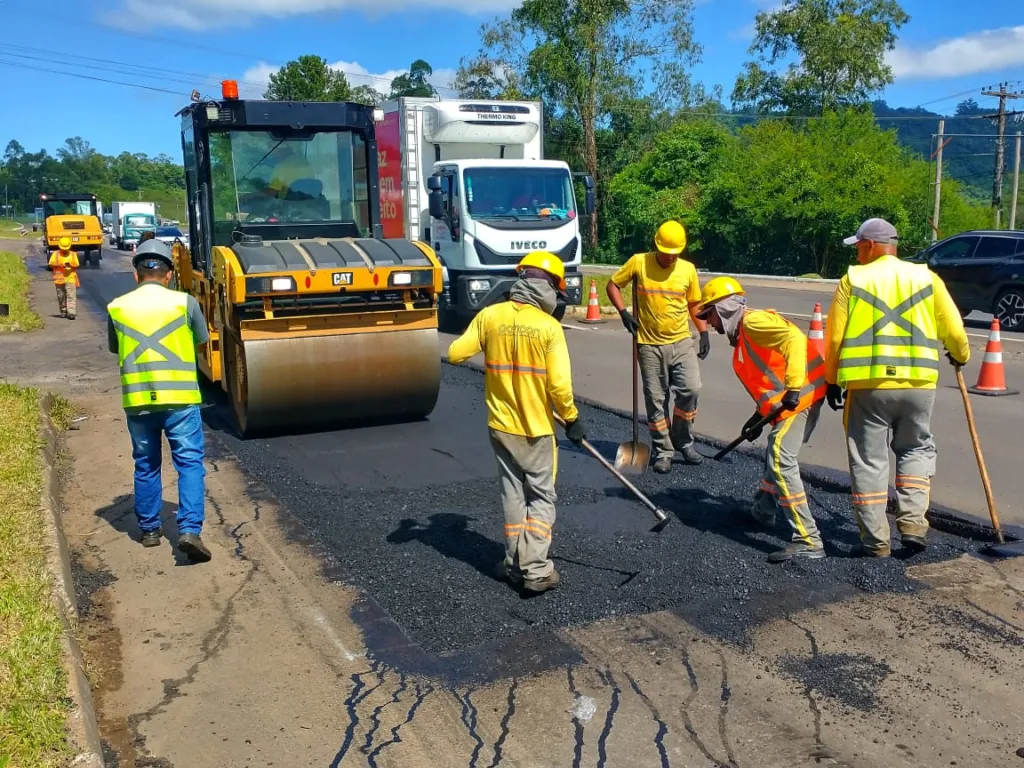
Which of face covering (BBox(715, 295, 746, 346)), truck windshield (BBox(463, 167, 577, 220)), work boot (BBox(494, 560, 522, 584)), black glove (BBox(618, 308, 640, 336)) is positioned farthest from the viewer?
truck windshield (BBox(463, 167, 577, 220))

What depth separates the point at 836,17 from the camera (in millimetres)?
41875

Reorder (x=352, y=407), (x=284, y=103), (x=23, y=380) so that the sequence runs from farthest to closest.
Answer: (x=23, y=380) < (x=284, y=103) < (x=352, y=407)

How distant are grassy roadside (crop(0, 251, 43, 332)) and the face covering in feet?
46.5

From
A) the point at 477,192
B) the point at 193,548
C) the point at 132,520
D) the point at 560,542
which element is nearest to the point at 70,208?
the point at 477,192

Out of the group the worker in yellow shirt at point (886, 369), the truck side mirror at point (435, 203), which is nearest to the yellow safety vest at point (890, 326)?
the worker in yellow shirt at point (886, 369)

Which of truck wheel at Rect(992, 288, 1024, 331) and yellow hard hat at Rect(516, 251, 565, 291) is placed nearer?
yellow hard hat at Rect(516, 251, 565, 291)

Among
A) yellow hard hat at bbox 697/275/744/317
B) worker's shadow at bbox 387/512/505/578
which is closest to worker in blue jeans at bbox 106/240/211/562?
worker's shadow at bbox 387/512/505/578

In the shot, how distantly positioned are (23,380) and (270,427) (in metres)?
5.18

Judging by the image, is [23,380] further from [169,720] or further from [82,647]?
[169,720]

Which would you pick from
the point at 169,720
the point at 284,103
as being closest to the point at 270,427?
the point at 284,103

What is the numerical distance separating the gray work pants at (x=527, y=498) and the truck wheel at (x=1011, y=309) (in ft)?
41.3

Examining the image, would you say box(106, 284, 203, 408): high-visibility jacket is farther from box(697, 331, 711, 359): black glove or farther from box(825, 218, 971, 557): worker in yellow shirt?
box(697, 331, 711, 359): black glove

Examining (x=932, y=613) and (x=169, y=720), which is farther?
(x=932, y=613)

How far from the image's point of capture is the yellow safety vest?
5.11m
